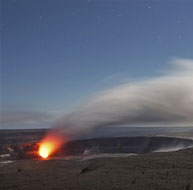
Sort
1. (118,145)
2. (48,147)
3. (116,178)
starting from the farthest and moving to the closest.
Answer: (118,145)
(48,147)
(116,178)

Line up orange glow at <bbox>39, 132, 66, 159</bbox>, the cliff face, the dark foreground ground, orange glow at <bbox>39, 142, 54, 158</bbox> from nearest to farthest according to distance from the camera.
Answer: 1. the dark foreground ground
2. orange glow at <bbox>39, 142, 54, 158</bbox>
3. orange glow at <bbox>39, 132, 66, 159</bbox>
4. the cliff face

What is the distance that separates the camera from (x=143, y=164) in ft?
92.2

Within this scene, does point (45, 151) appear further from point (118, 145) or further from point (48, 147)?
point (118, 145)

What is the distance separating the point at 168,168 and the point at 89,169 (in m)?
6.71

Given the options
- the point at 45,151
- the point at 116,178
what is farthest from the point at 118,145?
the point at 116,178

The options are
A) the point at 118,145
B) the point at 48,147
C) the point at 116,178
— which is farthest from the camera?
the point at 118,145

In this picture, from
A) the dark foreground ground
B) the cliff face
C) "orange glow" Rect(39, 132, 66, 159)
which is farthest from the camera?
the cliff face

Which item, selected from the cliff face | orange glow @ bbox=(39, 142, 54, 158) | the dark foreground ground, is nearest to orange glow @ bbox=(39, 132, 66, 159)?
orange glow @ bbox=(39, 142, 54, 158)

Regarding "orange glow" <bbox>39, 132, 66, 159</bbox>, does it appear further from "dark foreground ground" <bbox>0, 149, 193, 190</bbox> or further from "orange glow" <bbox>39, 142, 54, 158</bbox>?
"dark foreground ground" <bbox>0, 149, 193, 190</bbox>

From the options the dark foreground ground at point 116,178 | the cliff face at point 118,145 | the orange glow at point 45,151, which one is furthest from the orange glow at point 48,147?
the dark foreground ground at point 116,178

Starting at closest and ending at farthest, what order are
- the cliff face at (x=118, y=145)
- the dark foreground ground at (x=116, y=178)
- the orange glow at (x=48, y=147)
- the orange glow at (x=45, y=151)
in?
the dark foreground ground at (x=116, y=178) < the orange glow at (x=45, y=151) < the orange glow at (x=48, y=147) < the cliff face at (x=118, y=145)

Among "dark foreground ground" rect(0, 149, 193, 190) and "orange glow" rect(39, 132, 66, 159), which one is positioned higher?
"orange glow" rect(39, 132, 66, 159)

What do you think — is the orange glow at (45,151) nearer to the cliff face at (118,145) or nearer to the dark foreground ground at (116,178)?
the cliff face at (118,145)

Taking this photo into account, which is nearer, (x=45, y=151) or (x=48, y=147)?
(x=45, y=151)
